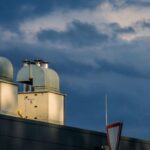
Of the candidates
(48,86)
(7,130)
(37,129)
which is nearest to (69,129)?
(37,129)

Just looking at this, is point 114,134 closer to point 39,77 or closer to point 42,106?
point 42,106

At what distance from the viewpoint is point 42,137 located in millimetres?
26125

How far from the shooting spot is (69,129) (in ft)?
90.2

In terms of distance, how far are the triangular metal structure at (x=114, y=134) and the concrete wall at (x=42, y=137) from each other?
6552mm

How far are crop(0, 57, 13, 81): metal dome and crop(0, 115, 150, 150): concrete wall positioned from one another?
21.0 feet

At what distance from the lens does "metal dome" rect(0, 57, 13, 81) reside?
32.9 metres

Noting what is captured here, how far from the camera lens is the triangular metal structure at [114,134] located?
18.0 m

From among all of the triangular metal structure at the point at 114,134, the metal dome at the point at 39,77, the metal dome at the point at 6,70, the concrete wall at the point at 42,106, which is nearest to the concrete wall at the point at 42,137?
the concrete wall at the point at 42,106

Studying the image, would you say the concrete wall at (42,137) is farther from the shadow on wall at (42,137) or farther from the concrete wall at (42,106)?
the concrete wall at (42,106)

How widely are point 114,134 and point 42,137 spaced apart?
8.42 metres

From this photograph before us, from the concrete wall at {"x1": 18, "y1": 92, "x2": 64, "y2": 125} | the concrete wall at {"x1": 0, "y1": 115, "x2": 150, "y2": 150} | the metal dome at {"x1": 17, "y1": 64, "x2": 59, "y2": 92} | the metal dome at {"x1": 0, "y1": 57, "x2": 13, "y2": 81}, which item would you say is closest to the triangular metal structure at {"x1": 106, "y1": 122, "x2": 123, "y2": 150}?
the concrete wall at {"x1": 0, "y1": 115, "x2": 150, "y2": 150}

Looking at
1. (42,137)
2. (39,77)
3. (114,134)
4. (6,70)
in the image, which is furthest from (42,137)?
(39,77)

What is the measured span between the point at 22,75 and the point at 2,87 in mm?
5407

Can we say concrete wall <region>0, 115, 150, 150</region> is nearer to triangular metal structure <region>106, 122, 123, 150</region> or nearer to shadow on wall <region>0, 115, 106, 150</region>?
shadow on wall <region>0, 115, 106, 150</region>
